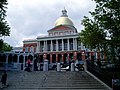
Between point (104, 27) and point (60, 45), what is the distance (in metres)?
51.7

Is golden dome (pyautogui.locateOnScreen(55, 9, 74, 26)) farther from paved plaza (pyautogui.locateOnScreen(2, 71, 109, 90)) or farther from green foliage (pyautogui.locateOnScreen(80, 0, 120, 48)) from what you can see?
green foliage (pyautogui.locateOnScreen(80, 0, 120, 48))

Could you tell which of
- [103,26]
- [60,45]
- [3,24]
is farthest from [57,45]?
[103,26]

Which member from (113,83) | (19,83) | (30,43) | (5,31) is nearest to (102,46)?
(113,83)

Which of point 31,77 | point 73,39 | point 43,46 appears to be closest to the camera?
point 31,77

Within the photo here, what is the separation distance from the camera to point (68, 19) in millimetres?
74250

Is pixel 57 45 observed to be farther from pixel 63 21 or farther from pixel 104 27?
pixel 104 27

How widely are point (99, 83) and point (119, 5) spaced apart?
700 centimetres

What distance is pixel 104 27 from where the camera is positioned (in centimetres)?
1716

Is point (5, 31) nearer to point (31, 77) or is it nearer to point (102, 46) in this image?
point (31, 77)

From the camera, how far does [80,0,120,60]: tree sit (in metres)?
16.8

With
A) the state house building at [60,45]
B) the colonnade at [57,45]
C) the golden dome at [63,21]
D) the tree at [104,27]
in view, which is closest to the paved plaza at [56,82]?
the tree at [104,27]

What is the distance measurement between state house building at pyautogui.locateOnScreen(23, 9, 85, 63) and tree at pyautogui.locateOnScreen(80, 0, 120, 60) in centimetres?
4554

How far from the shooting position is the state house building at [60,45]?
65625mm

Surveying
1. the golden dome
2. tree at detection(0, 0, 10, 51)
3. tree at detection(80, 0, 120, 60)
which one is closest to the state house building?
the golden dome
